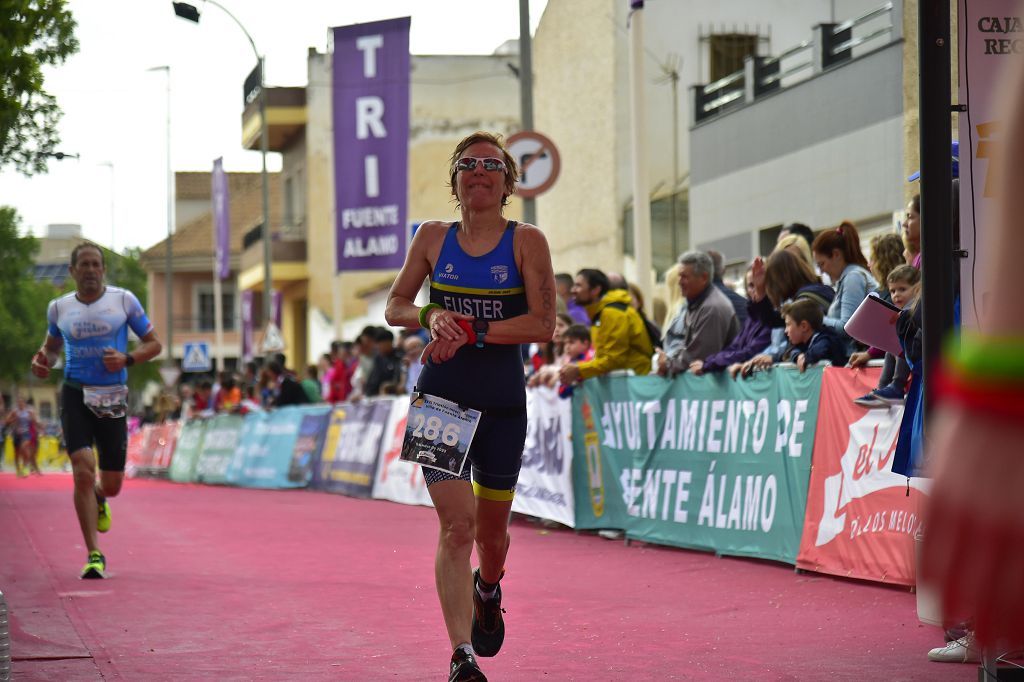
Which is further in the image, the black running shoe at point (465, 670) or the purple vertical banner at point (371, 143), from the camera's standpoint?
the purple vertical banner at point (371, 143)

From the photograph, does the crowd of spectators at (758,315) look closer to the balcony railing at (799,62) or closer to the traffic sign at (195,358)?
the balcony railing at (799,62)

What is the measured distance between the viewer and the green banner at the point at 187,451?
105 ft

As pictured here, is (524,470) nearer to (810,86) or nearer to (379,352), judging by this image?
(379,352)

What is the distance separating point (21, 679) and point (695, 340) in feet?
22.5

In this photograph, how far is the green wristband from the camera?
1.33 metres

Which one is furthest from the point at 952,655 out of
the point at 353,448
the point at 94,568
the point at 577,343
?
the point at 353,448

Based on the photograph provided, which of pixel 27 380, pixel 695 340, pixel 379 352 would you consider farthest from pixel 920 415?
pixel 27 380

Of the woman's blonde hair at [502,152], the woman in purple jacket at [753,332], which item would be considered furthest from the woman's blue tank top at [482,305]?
the woman in purple jacket at [753,332]

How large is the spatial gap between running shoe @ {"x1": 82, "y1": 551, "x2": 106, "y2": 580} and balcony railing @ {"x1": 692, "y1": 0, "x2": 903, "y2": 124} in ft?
45.9

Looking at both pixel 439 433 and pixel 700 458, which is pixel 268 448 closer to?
pixel 700 458

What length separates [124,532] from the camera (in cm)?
1435

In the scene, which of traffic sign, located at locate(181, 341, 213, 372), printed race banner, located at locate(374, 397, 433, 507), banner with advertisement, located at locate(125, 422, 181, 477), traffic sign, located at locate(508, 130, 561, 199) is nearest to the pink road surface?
printed race banner, located at locate(374, 397, 433, 507)

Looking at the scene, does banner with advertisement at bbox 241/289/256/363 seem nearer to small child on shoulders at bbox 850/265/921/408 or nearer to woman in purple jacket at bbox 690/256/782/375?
woman in purple jacket at bbox 690/256/782/375

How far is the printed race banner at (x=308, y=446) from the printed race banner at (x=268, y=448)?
1.7 inches
